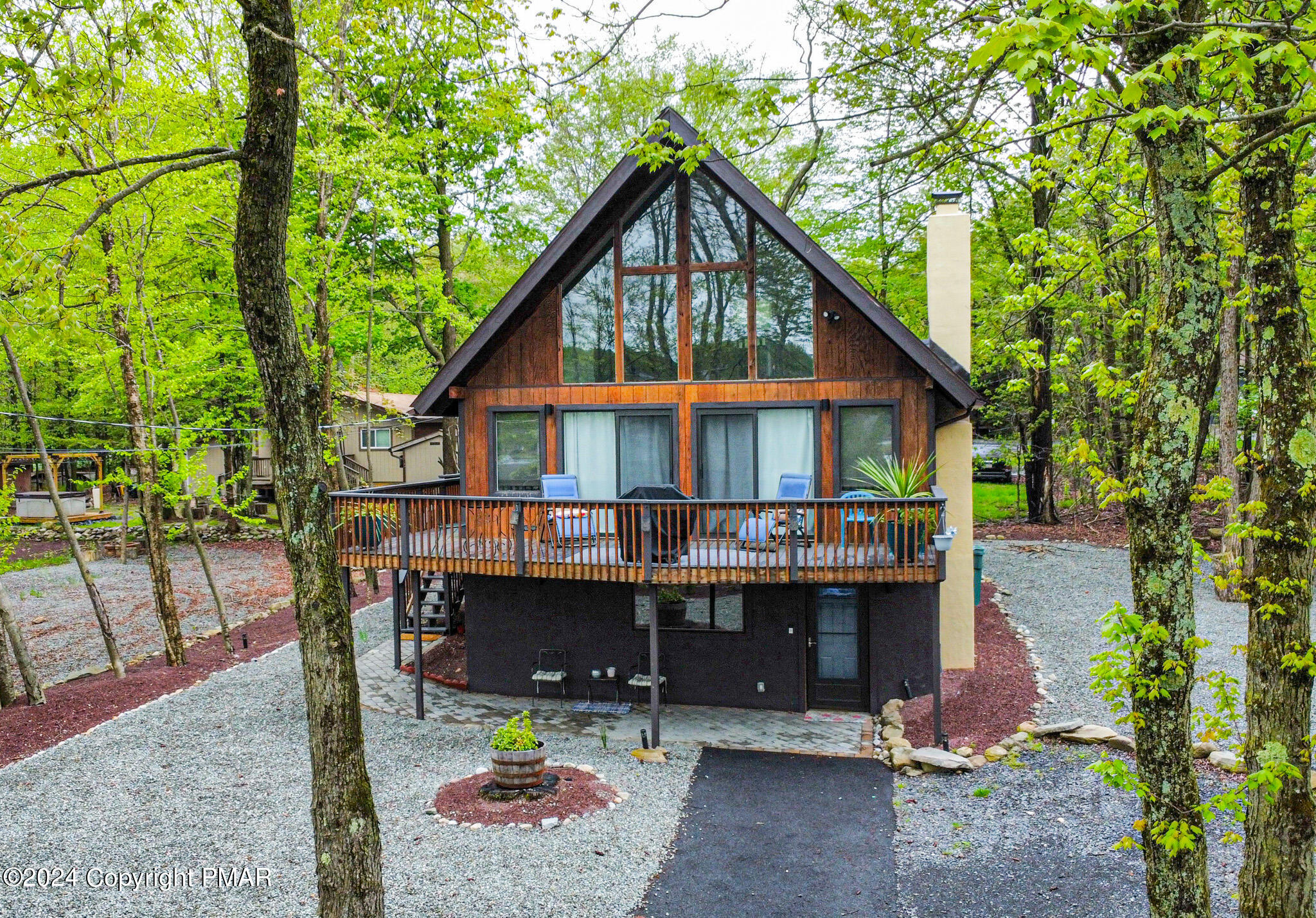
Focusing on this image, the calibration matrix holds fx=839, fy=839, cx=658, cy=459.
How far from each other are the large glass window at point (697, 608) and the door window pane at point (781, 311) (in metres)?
3.20

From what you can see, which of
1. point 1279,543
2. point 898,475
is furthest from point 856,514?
point 1279,543

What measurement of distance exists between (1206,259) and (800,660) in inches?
344

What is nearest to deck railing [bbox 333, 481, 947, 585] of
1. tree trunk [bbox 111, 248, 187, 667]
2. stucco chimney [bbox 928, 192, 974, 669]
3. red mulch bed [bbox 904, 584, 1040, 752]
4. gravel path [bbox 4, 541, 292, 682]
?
stucco chimney [bbox 928, 192, 974, 669]

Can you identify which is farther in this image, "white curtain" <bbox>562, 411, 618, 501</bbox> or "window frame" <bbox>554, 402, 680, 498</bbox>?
"white curtain" <bbox>562, 411, 618, 501</bbox>

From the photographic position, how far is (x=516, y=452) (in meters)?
12.9

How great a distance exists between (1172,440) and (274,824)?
8.46m

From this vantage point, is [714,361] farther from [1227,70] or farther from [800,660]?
[1227,70]

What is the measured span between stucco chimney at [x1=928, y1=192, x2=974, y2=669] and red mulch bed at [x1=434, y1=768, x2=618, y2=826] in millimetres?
6016

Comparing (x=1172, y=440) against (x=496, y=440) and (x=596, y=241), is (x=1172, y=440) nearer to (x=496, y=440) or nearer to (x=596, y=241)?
(x=596, y=241)

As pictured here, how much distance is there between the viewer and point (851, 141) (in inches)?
952

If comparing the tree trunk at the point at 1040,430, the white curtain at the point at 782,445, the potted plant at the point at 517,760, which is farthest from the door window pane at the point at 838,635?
the tree trunk at the point at 1040,430

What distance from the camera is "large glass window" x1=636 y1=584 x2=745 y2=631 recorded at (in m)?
11.9

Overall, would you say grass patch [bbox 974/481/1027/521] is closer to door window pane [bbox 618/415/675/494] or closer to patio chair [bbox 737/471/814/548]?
patio chair [bbox 737/471/814/548]

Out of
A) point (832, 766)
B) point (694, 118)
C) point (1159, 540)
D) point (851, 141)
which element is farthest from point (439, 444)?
point (1159, 540)
